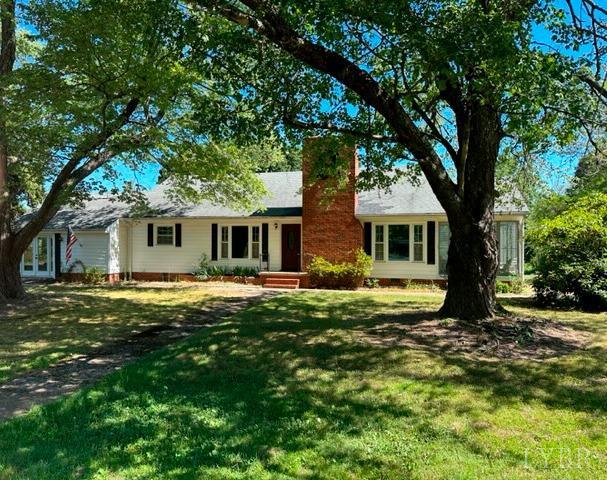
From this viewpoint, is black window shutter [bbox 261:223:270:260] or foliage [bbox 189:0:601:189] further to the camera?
black window shutter [bbox 261:223:270:260]

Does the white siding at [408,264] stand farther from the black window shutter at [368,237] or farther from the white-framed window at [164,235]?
the white-framed window at [164,235]

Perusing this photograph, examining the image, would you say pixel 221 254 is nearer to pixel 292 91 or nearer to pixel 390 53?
pixel 292 91

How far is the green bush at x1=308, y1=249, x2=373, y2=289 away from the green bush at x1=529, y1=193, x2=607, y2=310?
6.43m

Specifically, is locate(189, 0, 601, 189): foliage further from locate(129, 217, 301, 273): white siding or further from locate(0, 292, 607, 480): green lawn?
locate(129, 217, 301, 273): white siding

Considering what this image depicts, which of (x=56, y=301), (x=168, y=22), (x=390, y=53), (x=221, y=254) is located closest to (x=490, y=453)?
(x=390, y=53)

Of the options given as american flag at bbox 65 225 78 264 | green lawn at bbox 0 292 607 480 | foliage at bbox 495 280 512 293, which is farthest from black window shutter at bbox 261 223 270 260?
green lawn at bbox 0 292 607 480

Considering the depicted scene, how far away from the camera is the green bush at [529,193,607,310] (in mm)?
12523

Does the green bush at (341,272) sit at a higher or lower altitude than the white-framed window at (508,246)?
lower

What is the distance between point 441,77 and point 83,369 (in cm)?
Result: 707

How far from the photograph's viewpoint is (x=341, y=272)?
18016 mm

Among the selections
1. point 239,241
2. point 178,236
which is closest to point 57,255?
point 178,236

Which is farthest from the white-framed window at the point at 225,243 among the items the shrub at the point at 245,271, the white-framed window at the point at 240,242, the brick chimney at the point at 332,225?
the brick chimney at the point at 332,225

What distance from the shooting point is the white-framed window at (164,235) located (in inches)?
864

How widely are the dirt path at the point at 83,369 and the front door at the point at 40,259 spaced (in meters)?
15.7
